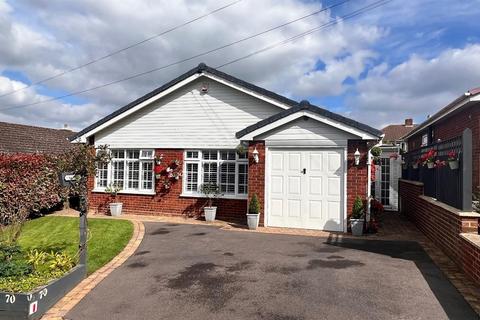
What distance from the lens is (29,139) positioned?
20734mm


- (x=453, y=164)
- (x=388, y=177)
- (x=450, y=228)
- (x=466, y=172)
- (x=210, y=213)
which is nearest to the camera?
(x=466, y=172)

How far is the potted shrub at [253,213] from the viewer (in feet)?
35.1

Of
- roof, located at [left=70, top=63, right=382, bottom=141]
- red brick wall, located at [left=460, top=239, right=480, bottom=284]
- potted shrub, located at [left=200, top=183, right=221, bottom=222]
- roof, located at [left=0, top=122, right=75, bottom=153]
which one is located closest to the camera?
red brick wall, located at [left=460, top=239, right=480, bottom=284]

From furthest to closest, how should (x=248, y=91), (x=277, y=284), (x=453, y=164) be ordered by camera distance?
(x=248, y=91)
(x=453, y=164)
(x=277, y=284)

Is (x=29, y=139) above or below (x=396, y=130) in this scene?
below

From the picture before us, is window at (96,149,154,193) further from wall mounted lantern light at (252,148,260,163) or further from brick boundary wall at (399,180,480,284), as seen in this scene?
brick boundary wall at (399,180,480,284)

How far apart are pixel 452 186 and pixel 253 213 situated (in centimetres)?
530

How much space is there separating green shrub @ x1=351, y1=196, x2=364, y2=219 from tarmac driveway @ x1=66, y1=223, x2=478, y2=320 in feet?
4.14

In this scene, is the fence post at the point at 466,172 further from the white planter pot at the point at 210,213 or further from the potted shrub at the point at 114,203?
the potted shrub at the point at 114,203

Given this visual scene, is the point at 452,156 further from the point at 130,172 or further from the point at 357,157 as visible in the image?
the point at 130,172

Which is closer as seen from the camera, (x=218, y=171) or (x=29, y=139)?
(x=218, y=171)

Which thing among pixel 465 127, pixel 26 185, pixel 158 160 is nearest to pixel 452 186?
pixel 465 127

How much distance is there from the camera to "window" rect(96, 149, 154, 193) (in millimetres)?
14426

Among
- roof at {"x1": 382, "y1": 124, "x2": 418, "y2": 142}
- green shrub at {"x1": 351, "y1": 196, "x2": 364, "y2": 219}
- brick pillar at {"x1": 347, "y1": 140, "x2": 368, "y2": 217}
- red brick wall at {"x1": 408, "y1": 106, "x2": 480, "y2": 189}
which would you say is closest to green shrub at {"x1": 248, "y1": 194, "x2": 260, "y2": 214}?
brick pillar at {"x1": 347, "y1": 140, "x2": 368, "y2": 217}
